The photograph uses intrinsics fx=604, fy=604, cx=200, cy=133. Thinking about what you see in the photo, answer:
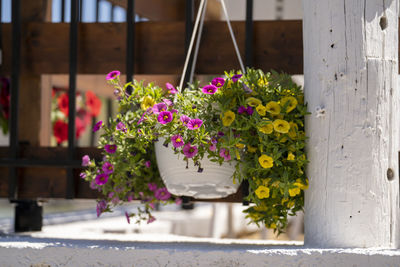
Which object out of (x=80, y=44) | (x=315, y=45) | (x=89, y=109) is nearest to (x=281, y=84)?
(x=315, y=45)

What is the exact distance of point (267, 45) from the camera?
213 cm

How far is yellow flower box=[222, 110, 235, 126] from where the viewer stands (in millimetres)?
1724

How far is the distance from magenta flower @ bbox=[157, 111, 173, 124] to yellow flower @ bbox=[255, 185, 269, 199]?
0.32 metres

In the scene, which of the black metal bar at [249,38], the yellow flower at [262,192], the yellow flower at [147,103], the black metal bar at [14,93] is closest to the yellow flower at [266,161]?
the yellow flower at [262,192]

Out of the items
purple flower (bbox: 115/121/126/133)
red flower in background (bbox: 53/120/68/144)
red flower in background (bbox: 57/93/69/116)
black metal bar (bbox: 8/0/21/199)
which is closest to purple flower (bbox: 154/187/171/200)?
purple flower (bbox: 115/121/126/133)

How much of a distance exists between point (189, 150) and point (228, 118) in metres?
0.14

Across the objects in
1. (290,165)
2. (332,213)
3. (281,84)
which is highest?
(281,84)

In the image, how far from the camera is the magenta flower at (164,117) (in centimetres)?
172

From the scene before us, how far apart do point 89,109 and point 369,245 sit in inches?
104

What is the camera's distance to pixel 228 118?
173 cm

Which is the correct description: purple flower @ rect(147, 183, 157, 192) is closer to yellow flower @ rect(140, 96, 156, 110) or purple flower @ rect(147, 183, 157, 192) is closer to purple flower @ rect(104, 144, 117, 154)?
purple flower @ rect(104, 144, 117, 154)

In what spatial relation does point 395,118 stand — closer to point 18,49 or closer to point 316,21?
point 316,21

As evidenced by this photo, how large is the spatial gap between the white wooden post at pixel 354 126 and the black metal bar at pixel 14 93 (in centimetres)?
113


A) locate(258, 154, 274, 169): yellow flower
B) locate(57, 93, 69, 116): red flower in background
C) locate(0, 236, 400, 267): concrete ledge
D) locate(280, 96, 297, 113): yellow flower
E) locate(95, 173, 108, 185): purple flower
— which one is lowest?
locate(0, 236, 400, 267): concrete ledge
